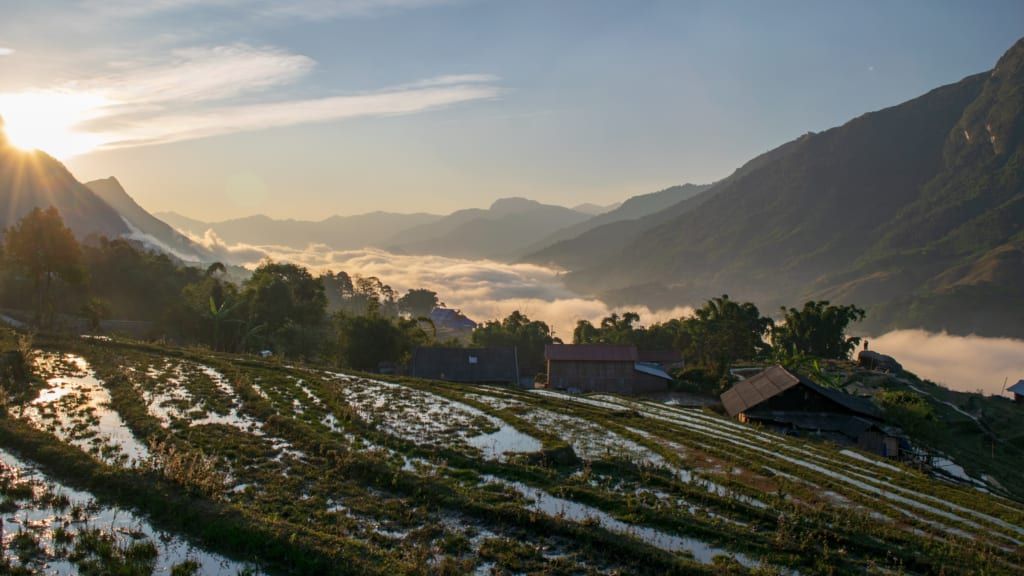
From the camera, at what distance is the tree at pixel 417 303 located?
519 feet

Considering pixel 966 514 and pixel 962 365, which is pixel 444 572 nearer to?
pixel 966 514

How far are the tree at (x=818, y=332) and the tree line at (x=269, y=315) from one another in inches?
5.1

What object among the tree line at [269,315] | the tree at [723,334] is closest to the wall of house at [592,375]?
the tree line at [269,315]

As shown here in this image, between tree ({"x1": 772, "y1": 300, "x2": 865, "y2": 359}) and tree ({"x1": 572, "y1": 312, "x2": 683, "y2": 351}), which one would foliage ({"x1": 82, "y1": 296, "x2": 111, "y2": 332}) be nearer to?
tree ({"x1": 572, "y1": 312, "x2": 683, "y2": 351})

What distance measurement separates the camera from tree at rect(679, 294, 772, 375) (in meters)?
73.3

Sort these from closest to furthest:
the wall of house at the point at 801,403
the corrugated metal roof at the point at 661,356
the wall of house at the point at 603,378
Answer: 1. the wall of house at the point at 801,403
2. the wall of house at the point at 603,378
3. the corrugated metal roof at the point at 661,356

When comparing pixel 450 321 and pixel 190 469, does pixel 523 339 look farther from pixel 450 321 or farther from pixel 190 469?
pixel 450 321

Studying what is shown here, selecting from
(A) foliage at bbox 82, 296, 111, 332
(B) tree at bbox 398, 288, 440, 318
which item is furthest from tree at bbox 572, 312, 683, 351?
(B) tree at bbox 398, 288, 440, 318

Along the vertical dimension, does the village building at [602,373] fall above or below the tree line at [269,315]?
below

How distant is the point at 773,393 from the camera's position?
38906mm

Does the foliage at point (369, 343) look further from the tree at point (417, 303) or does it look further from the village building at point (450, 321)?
the tree at point (417, 303)

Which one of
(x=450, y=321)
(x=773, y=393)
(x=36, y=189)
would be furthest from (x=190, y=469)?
(x=36, y=189)

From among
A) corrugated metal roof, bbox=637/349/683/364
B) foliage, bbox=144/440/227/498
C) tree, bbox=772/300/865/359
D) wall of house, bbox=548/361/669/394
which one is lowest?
wall of house, bbox=548/361/669/394

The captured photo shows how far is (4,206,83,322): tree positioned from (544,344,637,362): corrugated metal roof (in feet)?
124
